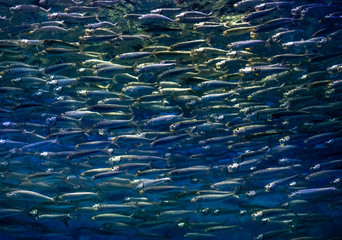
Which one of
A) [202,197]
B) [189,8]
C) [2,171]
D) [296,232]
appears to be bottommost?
[296,232]

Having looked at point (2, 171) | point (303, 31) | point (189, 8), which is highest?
point (189, 8)

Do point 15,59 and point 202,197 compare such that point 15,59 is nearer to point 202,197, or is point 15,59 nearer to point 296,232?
point 202,197

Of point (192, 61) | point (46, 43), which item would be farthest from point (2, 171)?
point (192, 61)

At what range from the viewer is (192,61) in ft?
27.3

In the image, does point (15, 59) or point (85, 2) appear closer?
point (85, 2)

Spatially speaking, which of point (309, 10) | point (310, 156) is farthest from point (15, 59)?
Result: point (310, 156)

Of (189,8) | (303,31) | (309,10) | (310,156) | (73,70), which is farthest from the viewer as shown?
(310,156)

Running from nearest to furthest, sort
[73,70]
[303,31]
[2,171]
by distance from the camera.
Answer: [303,31] → [73,70] → [2,171]

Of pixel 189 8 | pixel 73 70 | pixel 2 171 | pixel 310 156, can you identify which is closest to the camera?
pixel 189 8

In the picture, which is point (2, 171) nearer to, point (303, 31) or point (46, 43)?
point (46, 43)

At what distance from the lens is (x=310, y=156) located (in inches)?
553

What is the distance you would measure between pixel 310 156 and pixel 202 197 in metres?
7.25

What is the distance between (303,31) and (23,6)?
740 cm

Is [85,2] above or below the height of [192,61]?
above
